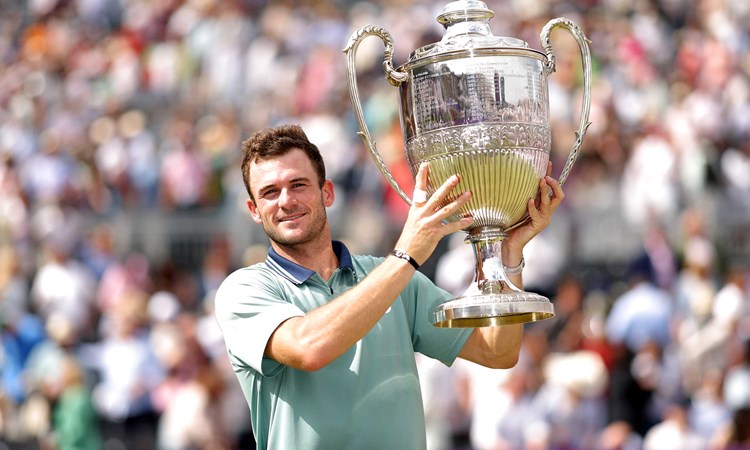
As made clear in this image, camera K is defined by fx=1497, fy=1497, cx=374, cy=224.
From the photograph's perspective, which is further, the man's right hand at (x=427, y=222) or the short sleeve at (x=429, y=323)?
the short sleeve at (x=429, y=323)

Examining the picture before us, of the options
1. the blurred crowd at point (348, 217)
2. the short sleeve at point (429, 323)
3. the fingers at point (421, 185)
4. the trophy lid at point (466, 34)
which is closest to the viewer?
the fingers at point (421, 185)

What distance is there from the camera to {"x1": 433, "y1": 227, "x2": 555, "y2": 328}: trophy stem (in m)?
3.88

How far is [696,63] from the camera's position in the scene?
13086 mm

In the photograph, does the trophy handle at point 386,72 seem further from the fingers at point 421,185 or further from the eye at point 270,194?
the eye at point 270,194

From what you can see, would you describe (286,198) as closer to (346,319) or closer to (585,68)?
(346,319)

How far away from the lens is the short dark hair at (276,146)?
3939 mm

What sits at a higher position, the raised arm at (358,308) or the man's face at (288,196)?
the man's face at (288,196)

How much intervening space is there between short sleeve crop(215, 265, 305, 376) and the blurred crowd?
17.6 ft

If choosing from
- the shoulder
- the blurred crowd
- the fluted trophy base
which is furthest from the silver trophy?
the blurred crowd

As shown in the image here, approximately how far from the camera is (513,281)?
417 cm

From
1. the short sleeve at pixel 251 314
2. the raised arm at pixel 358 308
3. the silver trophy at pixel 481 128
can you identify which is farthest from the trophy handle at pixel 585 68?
the short sleeve at pixel 251 314

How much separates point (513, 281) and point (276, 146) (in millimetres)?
778

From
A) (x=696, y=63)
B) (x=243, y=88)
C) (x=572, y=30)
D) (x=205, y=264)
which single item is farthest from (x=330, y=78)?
(x=572, y=30)

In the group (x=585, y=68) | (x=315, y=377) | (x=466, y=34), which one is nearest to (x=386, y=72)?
(x=466, y=34)
